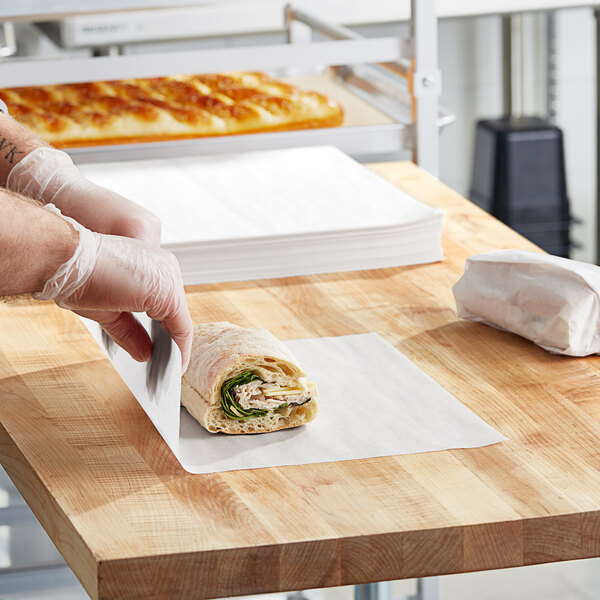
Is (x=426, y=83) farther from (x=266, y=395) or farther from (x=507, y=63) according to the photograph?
(x=507, y=63)

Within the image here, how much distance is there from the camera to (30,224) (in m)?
0.91

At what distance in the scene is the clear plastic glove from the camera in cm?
93

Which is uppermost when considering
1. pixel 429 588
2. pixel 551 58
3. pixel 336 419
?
pixel 336 419

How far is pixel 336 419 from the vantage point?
1.03 m

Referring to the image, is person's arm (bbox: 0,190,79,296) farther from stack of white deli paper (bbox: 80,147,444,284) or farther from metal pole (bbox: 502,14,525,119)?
metal pole (bbox: 502,14,525,119)

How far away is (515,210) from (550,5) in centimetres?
95

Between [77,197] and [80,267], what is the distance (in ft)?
0.92

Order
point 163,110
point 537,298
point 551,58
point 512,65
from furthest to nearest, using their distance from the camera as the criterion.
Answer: point 551,58, point 512,65, point 163,110, point 537,298

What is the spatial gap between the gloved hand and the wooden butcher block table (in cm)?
15

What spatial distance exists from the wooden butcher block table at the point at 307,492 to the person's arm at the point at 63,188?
0.50ft

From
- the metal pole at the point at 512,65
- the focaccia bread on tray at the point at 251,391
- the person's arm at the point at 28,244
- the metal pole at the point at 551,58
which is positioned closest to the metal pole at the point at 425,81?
the focaccia bread on tray at the point at 251,391

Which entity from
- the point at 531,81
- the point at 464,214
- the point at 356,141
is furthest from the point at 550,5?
the point at 531,81

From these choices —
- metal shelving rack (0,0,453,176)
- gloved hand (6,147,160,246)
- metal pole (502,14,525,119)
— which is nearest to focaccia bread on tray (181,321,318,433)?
gloved hand (6,147,160,246)

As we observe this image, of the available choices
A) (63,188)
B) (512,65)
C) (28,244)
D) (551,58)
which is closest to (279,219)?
(63,188)
